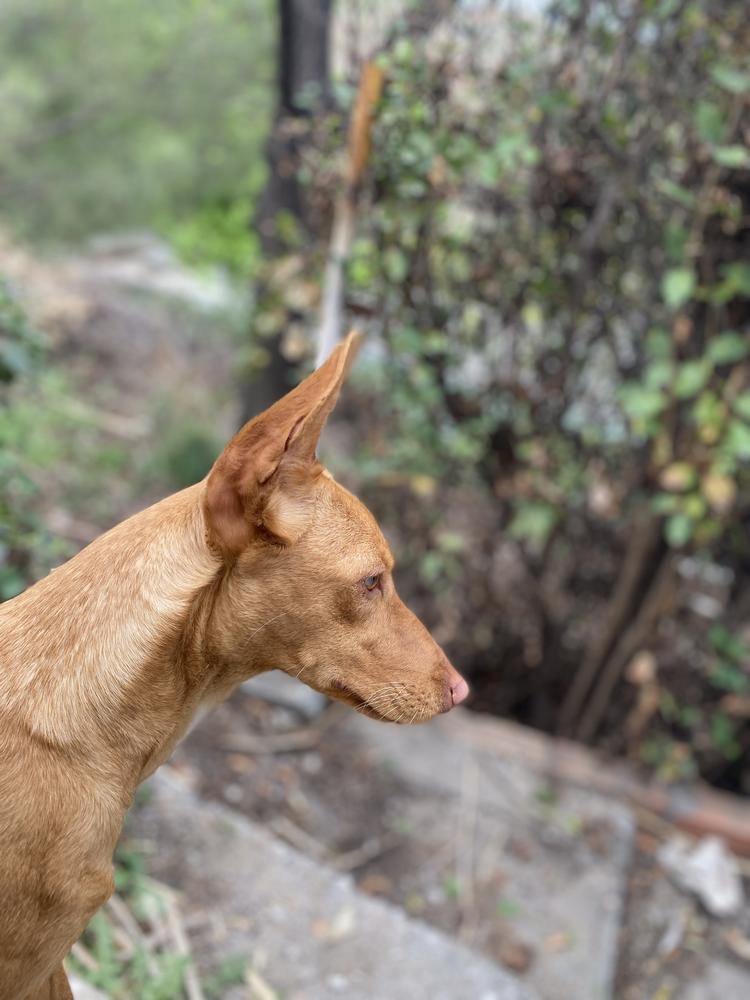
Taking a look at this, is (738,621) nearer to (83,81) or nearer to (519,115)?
(519,115)

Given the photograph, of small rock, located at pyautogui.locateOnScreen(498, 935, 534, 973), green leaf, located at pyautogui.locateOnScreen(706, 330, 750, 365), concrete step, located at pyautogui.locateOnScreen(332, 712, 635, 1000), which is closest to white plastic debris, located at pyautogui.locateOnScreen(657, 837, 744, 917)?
concrete step, located at pyautogui.locateOnScreen(332, 712, 635, 1000)

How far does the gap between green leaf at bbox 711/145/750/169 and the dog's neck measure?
2168mm

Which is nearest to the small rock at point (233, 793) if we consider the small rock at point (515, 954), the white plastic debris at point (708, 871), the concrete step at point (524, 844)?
the concrete step at point (524, 844)

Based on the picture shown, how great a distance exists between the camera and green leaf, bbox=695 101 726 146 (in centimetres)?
306

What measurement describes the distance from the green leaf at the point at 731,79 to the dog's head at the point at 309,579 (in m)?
1.97

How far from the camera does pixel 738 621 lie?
163 inches

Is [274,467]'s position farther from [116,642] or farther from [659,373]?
[659,373]

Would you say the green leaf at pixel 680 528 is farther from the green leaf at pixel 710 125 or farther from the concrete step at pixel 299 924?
the concrete step at pixel 299 924

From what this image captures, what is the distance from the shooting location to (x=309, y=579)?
165 cm

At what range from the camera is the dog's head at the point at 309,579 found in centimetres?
151

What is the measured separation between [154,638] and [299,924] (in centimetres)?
177

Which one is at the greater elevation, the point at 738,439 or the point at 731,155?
the point at 731,155

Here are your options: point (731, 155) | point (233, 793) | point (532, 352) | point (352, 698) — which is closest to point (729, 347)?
point (731, 155)

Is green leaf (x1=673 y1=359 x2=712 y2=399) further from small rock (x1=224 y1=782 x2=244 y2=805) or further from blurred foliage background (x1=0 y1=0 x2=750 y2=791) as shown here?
small rock (x1=224 y1=782 x2=244 y2=805)
